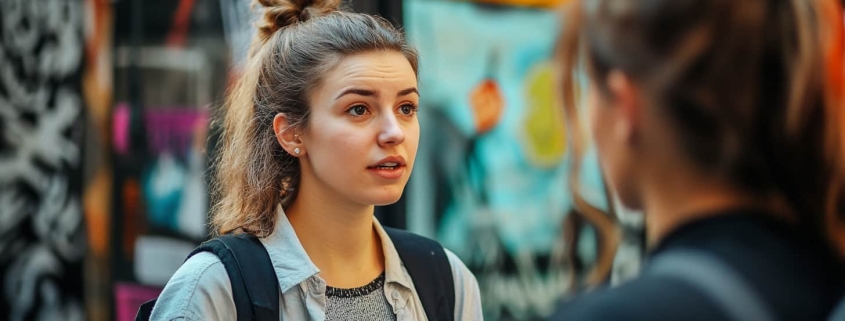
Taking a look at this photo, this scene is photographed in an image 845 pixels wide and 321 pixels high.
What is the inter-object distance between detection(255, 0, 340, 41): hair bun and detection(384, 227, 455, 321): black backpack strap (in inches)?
24.9

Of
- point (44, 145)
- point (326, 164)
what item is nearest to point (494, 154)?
point (44, 145)

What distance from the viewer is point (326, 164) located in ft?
8.82

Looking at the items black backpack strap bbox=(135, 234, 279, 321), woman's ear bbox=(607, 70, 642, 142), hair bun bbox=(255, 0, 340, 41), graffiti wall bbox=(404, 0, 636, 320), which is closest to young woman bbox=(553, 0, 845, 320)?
woman's ear bbox=(607, 70, 642, 142)

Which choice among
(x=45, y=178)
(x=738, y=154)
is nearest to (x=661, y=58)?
(x=738, y=154)

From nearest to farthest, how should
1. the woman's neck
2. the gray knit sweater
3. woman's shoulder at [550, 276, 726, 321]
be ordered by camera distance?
woman's shoulder at [550, 276, 726, 321], the gray knit sweater, the woman's neck

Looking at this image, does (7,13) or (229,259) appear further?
(7,13)

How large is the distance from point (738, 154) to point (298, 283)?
4.81ft

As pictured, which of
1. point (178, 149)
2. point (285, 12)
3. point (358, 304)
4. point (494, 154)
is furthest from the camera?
point (178, 149)

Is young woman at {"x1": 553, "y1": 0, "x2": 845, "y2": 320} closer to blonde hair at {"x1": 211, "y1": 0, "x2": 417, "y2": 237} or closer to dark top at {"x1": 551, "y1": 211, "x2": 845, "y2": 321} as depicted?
dark top at {"x1": 551, "y1": 211, "x2": 845, "y2": 321}

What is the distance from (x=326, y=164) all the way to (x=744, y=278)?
61.3 inches

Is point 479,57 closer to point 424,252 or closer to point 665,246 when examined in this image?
point 424,252

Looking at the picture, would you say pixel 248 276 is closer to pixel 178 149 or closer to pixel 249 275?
pixel 249 275

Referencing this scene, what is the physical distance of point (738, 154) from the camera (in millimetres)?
1295

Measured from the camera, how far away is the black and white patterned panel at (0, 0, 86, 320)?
20.7ft
